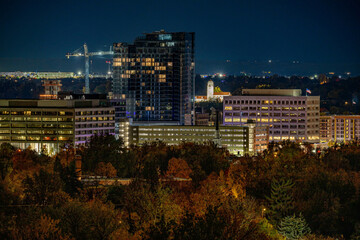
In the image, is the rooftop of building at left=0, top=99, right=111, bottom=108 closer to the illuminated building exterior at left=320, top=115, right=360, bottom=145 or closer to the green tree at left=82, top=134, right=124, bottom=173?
the green tree at left=82, top=134, right=124, bottom=173

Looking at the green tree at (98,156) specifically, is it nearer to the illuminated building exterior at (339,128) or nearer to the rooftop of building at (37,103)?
the rooftop of building at (37,103)

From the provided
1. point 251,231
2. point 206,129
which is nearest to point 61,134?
point 206,129

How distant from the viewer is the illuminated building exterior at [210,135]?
114 meters

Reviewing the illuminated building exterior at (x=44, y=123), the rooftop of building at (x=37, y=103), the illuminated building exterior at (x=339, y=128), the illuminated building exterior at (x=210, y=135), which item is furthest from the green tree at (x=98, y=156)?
the illuminated building exterior at (x=339, y=128)

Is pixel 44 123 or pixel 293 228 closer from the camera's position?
pixel 293 228

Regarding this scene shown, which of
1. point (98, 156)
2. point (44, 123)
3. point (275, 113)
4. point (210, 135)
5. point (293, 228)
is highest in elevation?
point (275, 113)

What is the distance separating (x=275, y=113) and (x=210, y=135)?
1890 cm

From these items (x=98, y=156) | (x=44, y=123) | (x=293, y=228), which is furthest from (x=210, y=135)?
(x=293, y=228)

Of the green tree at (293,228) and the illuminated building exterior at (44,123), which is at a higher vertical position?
the illuminated building exterior at (44,123)

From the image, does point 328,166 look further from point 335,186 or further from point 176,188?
point 176,188

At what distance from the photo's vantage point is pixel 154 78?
480 ft

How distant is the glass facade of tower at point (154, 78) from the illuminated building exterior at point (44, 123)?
37945 millimetres

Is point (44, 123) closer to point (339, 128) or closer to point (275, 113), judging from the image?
point (275, 113)

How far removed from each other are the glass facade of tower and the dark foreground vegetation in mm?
65137
